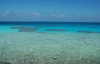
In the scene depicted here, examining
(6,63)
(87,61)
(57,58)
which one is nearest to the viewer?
(6,63)

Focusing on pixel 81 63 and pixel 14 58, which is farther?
pixel 14 58

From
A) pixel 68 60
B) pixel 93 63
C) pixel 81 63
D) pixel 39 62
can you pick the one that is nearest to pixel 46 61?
pixel 39 62

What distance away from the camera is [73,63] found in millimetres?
4754

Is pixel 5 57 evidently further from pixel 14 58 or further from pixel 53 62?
pixel 53 62

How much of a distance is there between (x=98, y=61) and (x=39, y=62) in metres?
2.24


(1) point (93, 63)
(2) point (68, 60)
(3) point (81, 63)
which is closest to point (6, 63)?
(2) point (68, 60)

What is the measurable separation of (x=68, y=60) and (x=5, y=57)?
2596 mm

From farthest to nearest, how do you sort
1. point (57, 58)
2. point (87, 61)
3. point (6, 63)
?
1. point (57, 58)
2. point (87, 61)
3. point (6, 63)

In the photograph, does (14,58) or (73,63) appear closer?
(73,63)

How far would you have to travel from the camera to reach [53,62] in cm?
486

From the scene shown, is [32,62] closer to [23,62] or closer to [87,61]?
[23,62]

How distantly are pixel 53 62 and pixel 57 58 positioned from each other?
1.59ft

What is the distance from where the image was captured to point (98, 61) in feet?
16.3

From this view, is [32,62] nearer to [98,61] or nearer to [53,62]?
[53,62]
